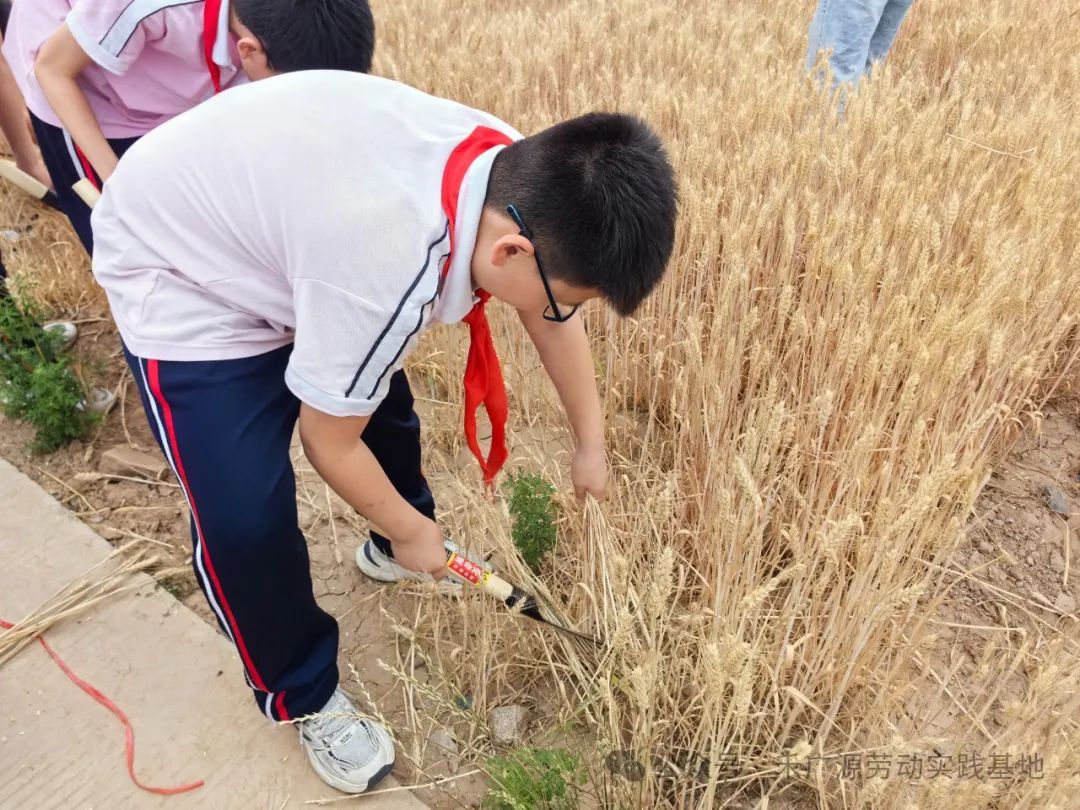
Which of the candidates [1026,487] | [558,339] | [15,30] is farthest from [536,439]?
[15,30]

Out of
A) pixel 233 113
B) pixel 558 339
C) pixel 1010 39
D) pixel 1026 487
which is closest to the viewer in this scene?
pixel 233 113

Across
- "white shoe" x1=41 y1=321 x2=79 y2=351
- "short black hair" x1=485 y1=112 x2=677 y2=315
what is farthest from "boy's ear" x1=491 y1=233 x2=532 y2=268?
"white shoe" x1=41 y1=321 x2=79 y2=351

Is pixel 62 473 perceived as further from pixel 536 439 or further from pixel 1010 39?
pixel 1010 39

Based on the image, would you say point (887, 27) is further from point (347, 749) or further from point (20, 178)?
point (347, 749)

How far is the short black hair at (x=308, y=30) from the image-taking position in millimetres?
1401

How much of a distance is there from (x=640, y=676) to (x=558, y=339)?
59 centimetres

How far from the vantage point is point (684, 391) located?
4.96 ft

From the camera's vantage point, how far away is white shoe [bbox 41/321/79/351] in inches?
92.9

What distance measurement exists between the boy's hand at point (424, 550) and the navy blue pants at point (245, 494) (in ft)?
0.60

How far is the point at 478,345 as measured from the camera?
1.25m

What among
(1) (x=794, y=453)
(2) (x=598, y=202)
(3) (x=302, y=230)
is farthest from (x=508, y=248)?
(1) (x=794, y=453)

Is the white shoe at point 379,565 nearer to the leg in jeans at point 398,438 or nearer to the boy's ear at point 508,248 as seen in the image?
the leg in jeans at point 398,438

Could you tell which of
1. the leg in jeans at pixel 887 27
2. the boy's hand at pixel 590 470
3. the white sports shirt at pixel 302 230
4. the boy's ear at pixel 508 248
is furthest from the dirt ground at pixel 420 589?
the leg in jeans at pixel 887 27

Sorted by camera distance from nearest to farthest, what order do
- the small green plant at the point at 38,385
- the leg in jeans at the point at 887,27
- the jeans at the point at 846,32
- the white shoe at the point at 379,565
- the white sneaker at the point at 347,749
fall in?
the white sneaker at the point at 347,749, the white shoe at the point at 379,565, the small green plant at the point at 38,385, the jeans at the point at 846,32, the leg in jeans at the point at 887,27
